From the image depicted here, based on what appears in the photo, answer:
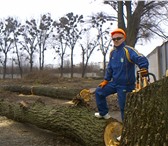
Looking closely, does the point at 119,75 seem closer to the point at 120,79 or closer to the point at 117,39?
the point at 120,79

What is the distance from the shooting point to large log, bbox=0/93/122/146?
500cm

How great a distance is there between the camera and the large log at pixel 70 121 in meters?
5.00

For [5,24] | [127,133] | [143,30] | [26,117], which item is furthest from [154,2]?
[5,24]

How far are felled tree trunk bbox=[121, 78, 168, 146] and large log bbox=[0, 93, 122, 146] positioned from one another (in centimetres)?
153

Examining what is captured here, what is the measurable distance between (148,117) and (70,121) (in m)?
2.66

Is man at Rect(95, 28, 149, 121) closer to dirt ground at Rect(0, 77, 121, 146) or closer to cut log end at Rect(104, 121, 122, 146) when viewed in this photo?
cut log end at Rect(104, 121, 122, 146)

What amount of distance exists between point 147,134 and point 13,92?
14926 mm

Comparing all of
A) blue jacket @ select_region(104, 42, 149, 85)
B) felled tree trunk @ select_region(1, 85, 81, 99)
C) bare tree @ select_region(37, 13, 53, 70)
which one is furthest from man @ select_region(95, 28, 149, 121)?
bare tree @ select_region(37, 13, 53, 70)

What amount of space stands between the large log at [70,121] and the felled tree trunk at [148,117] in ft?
5.01

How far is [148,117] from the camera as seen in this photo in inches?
→ 127

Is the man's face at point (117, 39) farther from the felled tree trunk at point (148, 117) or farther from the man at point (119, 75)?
the felled tree trunk at point (148, 117)

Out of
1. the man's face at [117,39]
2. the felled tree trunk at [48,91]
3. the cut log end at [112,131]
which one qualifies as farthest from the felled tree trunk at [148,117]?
the felled tree trunk at [48,91]

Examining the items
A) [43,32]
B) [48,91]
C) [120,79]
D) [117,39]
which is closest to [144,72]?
[120,79]

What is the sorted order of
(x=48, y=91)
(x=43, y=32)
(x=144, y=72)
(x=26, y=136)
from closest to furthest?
(x=144, y=72) < (x=26, y=136) < (x=48, y=91) < (x=43, y=32)
